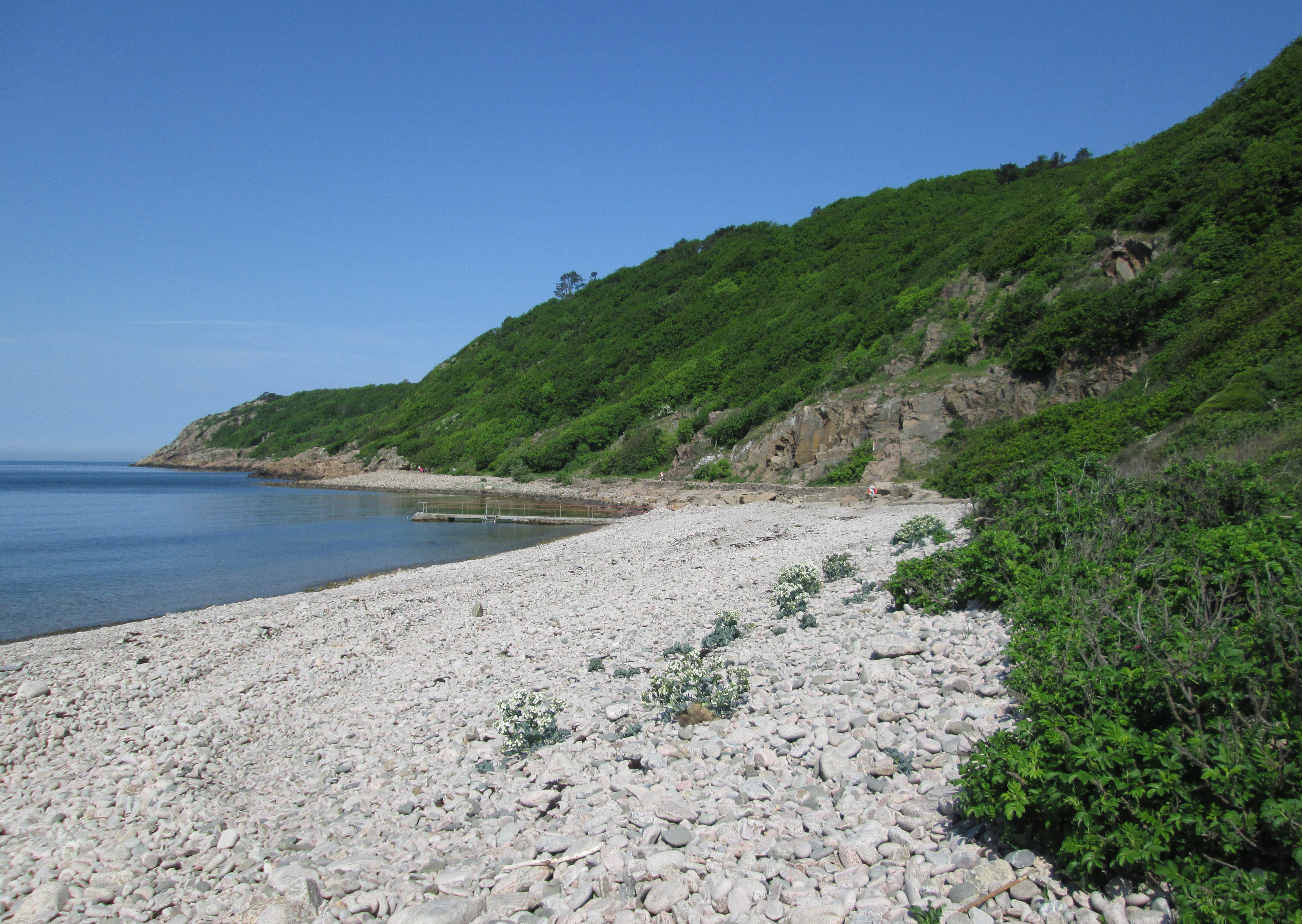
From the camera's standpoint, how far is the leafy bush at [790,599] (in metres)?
9.49

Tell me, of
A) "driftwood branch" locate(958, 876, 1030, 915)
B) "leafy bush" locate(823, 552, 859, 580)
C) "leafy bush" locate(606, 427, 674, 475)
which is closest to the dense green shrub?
"driftwood branch" locate(958, 876, 1030, 915)

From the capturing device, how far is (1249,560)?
4.68 meters

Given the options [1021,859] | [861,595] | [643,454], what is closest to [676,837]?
[1021,859]

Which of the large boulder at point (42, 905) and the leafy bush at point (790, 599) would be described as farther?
the leafy bush at point (790, 599)

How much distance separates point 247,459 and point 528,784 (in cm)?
13545

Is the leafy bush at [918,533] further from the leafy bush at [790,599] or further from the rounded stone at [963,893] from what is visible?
the rounded stone at [963,893]

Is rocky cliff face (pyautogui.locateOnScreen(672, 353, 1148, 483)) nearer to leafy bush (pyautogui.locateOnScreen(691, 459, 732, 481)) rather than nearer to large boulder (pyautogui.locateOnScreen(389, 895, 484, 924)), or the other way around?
leafy bush (pyautogui.locateOnScreen(691, 459, 732, 481))

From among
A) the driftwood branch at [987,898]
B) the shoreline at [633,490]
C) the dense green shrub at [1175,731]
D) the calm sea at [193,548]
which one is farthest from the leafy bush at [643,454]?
the driftwood branch at [987,898]

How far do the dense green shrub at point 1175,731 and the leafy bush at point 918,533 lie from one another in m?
6.97

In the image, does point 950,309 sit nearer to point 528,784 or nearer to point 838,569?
point 838,569

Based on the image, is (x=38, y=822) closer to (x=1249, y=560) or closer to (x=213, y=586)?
(x=1249, y=560)

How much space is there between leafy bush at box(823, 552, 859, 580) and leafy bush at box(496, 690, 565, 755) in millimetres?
6112

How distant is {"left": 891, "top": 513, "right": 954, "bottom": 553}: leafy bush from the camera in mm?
12773

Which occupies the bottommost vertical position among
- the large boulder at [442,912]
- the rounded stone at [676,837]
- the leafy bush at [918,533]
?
the large boulder at [442,912]
